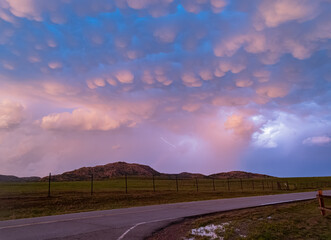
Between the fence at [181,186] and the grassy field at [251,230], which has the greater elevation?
the fence at [181,186]

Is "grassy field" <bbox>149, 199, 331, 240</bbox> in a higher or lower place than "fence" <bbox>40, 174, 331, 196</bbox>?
lower

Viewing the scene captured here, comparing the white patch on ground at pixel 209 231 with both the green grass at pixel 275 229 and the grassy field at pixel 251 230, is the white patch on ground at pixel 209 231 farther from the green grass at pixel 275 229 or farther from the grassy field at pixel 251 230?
the green grass at pixel 275 229

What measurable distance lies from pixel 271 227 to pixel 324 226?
9.23 ft

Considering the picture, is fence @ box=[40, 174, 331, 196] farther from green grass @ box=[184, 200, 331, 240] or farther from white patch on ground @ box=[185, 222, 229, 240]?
green grass @ box=[184, 200, 331, 240]

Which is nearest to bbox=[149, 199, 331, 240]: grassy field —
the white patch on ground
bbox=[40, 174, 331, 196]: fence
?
the white patch on ground

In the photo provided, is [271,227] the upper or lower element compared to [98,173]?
lower

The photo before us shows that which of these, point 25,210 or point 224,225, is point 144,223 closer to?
point 224,225

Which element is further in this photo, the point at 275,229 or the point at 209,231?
the point at 275,229

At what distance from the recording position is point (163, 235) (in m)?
9.58

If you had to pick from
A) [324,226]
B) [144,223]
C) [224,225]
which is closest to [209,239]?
[224,225]

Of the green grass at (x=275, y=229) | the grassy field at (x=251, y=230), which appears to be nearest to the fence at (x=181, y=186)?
the grassy field at (x=251, y=230)

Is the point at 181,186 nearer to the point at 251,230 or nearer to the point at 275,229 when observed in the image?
the point at 275,229

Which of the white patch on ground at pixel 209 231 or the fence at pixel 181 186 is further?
the fence at pixel 181 186

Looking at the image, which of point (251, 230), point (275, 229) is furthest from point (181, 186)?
point (251, 230)
